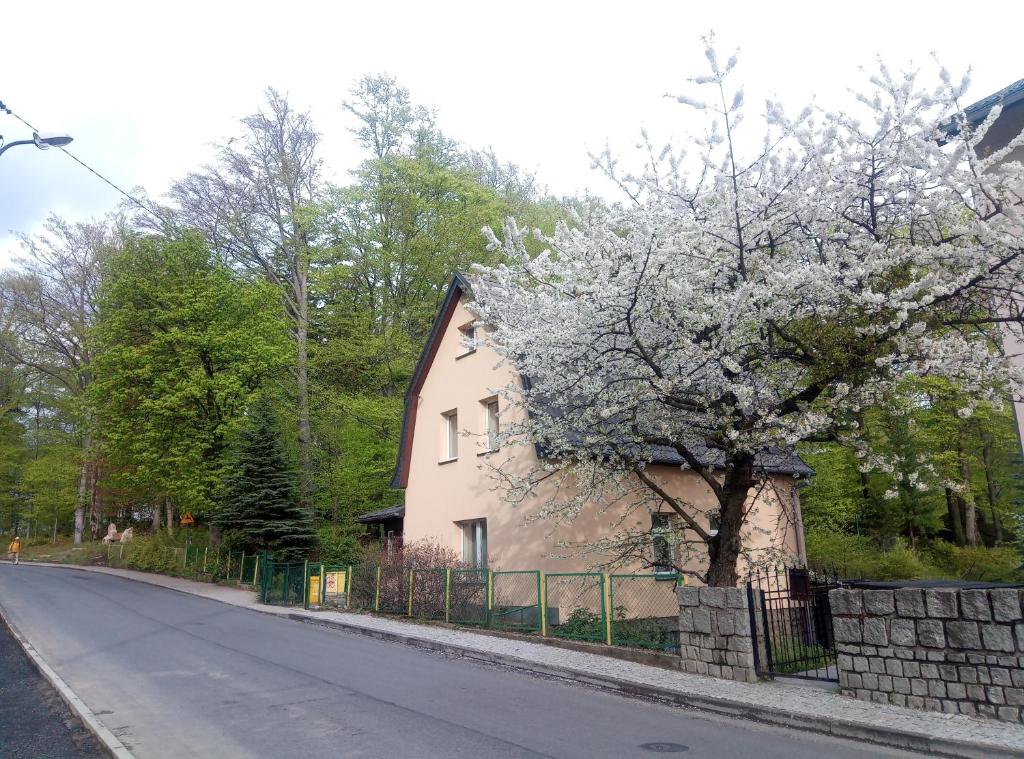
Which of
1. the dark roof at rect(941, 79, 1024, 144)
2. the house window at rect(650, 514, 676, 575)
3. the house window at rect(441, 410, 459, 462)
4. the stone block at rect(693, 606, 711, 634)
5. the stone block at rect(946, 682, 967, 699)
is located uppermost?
the dark roof at rect(941, 79, 1024, 144)

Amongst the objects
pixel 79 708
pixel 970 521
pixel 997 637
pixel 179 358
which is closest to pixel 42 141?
pixel 79 708

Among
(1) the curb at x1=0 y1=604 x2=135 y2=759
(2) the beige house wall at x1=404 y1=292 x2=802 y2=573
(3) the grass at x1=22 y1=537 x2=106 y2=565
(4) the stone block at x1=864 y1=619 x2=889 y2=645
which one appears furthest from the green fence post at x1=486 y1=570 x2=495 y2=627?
(3) the grass at x1=22 y1=537 x2=106 y2=565

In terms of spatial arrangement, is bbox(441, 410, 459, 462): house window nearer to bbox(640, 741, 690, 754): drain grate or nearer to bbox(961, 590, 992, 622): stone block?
bbox(640, 741, 690, 754): drain grate

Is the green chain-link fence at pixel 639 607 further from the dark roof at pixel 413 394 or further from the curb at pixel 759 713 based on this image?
the dark roof at pixel 413 394

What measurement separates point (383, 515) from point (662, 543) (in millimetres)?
13136

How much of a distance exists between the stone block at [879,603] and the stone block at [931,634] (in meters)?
0.35

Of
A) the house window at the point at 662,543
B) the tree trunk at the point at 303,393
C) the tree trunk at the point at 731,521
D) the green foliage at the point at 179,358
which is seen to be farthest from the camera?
the tree trunk at the point at 303,393

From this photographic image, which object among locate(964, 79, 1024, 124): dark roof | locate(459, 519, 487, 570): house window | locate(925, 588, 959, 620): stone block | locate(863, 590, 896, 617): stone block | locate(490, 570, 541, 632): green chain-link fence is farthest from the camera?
locate(459, 519, 487, 570): house window

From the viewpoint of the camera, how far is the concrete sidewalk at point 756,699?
22.8 ft

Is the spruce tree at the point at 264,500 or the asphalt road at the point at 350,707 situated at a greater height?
the spruce tree at the point at 264,500

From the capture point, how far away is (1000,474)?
3362 centimetres

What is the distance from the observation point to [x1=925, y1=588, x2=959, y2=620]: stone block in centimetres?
790

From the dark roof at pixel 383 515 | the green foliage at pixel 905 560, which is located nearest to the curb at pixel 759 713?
the dark roof at pixel 383 515

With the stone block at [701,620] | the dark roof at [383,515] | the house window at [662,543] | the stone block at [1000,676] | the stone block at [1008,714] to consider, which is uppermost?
the dark roof at [383,515]
